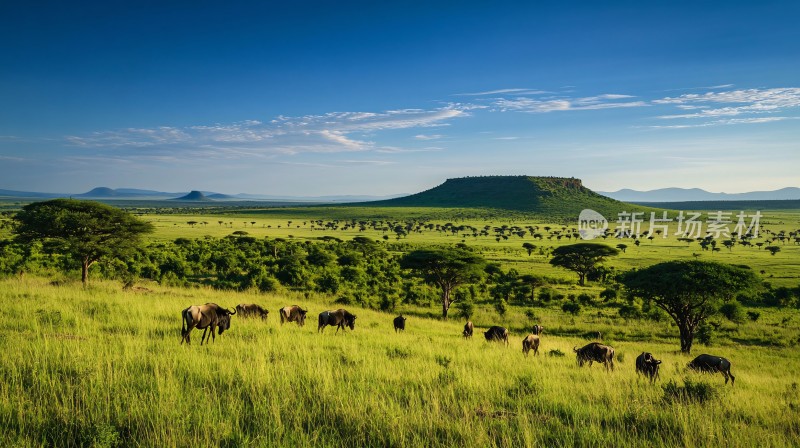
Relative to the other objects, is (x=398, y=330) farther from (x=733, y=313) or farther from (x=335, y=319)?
(x=733, y=313)

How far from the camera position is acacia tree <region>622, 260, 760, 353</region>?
25219mm

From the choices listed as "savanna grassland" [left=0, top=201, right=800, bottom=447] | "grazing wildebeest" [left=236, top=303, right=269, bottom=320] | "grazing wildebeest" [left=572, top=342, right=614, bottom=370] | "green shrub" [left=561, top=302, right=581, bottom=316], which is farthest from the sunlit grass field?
"green shrub" [left=561, top=302, right=581, bottom=316]

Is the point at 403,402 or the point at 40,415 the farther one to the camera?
the point at 403,402

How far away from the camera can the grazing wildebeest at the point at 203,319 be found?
11.4 metres

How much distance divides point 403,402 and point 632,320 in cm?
3419

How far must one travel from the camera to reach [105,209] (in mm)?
29406

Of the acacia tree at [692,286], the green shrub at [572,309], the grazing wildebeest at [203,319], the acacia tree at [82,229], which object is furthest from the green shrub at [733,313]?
the acacia tree at [82,229]

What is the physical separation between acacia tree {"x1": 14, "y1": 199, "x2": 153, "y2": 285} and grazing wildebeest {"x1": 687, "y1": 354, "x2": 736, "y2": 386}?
1192 inches

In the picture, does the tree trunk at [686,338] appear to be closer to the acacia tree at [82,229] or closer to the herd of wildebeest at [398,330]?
the herd of wildebeest at [398,330]

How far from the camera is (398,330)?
71.9 ft

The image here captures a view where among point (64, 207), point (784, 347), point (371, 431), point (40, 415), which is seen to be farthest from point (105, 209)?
point (784, 347)

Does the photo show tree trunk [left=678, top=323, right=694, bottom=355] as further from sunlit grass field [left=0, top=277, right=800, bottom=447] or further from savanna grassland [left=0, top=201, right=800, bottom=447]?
sunlit grass field [left=0, top=277, right=800, bottom=447]

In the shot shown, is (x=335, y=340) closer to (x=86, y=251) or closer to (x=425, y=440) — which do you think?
(x=425, y=440)

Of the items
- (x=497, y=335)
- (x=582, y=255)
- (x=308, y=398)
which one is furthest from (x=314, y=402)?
(x=582, y=255)
